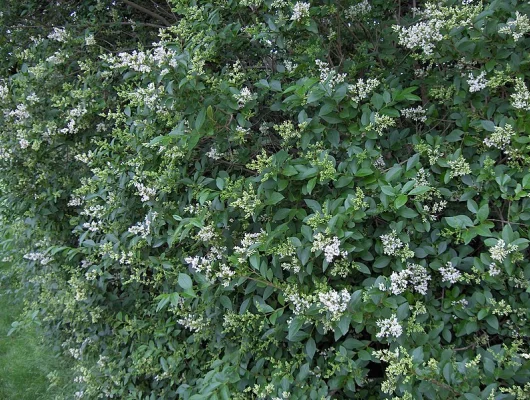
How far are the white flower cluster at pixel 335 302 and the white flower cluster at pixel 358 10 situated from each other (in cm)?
133

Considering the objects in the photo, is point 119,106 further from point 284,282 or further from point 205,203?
point 284,282

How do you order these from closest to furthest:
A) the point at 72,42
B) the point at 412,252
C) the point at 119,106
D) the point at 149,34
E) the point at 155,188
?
the point at 412,252 < the point at 155,188 < the point at 119,106 < the point at 72,42 < the point at 149,34

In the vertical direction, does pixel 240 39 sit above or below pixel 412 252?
above

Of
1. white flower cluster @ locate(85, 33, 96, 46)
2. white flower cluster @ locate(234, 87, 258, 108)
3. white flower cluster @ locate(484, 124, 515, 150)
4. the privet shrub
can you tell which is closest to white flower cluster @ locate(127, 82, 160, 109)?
the privet shrub

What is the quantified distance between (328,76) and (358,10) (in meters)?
0.52

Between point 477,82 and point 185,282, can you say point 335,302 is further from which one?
point 477,82

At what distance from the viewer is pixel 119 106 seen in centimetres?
302

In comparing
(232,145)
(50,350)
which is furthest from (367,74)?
(50,350)

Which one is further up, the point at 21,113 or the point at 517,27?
the point at 517,27

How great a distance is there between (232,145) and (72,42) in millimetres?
1368

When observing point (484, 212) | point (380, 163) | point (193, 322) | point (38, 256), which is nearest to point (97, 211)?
point (38, 256)

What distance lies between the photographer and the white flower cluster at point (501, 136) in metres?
2.12

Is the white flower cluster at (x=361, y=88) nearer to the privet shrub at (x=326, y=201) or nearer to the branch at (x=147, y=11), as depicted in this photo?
the privet shrub at (x=326, y=201)

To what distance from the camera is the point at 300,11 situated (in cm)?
228
